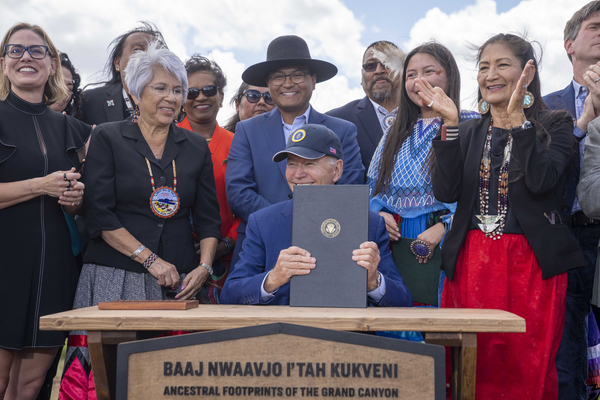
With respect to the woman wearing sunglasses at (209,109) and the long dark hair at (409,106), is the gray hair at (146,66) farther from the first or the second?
the long dark hair at (409,106)

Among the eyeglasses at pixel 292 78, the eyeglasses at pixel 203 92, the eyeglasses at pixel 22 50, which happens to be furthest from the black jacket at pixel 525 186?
the eyeglasses at pixel 22 50

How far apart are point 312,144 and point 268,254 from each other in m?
0.66

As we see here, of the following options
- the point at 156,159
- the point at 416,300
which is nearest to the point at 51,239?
the point at 156,159

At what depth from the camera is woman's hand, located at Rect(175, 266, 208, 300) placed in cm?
333

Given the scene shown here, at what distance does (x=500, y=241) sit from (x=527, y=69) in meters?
0.92

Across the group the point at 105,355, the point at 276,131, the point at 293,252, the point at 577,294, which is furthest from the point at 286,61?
the point at 105,355

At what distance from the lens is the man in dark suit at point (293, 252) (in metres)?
2.42

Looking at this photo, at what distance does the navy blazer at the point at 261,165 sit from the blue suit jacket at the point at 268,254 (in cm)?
78

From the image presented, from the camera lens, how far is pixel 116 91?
4.49 metres

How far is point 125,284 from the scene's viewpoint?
3.28m

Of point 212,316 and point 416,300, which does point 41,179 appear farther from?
point 416,300

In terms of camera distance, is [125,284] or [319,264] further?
[125,284]

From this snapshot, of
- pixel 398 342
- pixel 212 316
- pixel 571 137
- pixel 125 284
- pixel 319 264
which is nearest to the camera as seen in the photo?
pixel 398 342

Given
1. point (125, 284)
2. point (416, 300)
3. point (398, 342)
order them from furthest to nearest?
point (416, 300)
point (125, 284)
point (398, 342)
